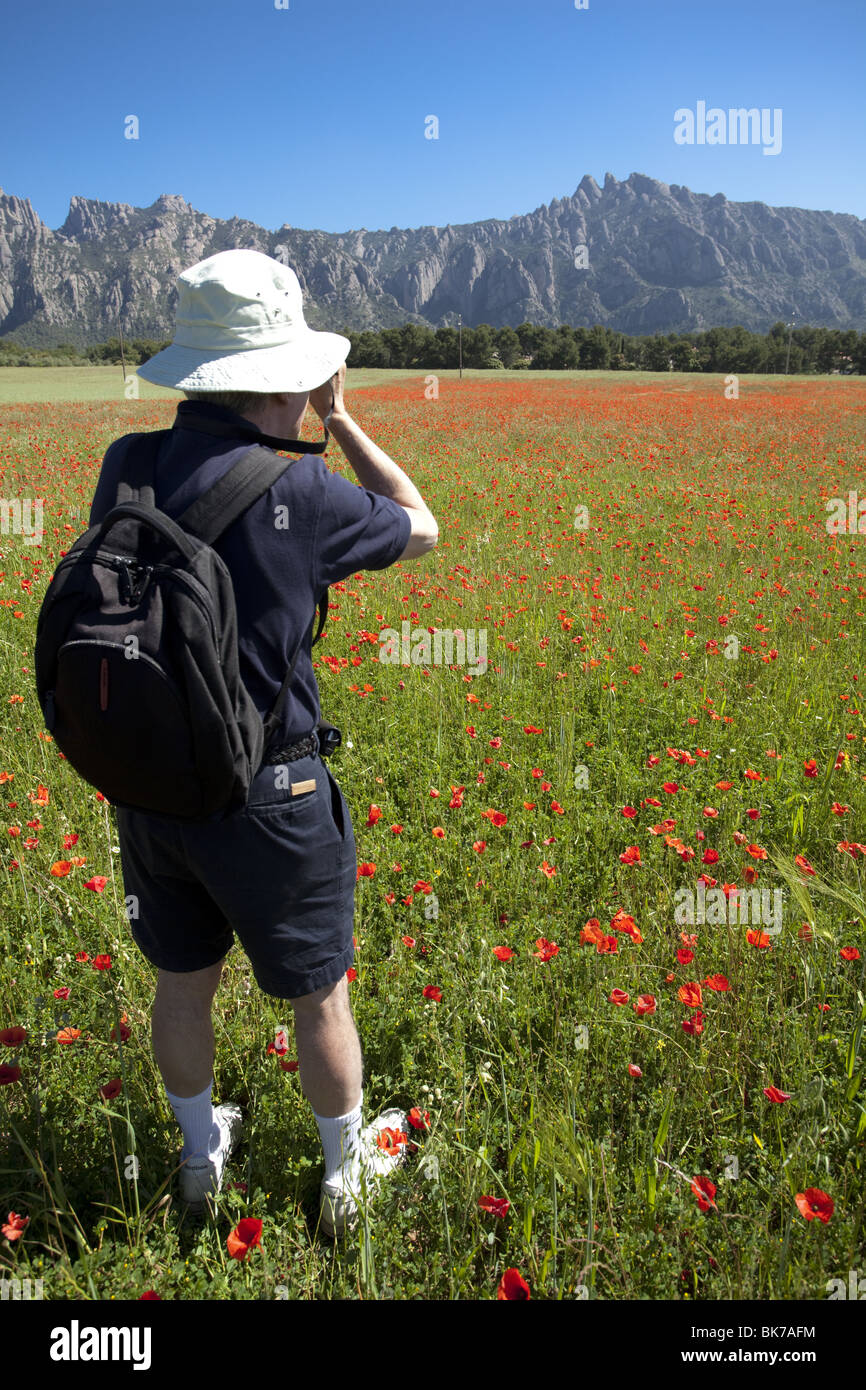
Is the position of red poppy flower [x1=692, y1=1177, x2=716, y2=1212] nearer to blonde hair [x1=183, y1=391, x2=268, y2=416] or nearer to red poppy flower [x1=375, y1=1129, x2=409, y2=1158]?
red poppy flower [x1=375, y1=1129, x2=409, y2=1158]

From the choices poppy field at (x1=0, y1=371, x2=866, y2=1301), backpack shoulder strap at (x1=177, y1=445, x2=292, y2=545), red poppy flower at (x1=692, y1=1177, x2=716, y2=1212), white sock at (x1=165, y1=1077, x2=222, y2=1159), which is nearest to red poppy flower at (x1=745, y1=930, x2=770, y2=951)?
poppy field at (x1=0, y1=371, x2=866, y2=1301)

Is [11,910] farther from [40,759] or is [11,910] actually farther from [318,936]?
[318,936]

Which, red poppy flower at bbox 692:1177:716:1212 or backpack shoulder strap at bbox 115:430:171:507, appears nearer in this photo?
backpack shoulder strap at bbox 115:430:171:507

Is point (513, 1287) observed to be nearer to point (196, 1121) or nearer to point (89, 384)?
point (196, 1121)

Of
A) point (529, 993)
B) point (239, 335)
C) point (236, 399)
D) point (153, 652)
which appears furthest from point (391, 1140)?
point (239, 335)

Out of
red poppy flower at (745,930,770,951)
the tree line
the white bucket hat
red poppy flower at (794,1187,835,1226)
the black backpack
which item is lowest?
red poppy flower at (794,1187,835,1226)

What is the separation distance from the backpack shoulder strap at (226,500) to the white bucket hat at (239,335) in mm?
205

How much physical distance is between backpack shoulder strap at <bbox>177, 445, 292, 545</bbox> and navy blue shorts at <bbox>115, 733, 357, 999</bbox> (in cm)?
52

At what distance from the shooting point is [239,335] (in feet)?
5.07

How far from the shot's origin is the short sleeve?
4.92 ft

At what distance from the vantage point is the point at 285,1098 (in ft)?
7.35

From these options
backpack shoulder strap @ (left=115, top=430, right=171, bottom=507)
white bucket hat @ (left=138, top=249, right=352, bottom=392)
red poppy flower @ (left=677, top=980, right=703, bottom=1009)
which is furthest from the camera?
red poppy flower @ (left=677, top=980, right=703, bottom=1009)

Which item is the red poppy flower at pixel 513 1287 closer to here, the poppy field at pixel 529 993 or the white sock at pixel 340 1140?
the poppy field at pixel 529 993
